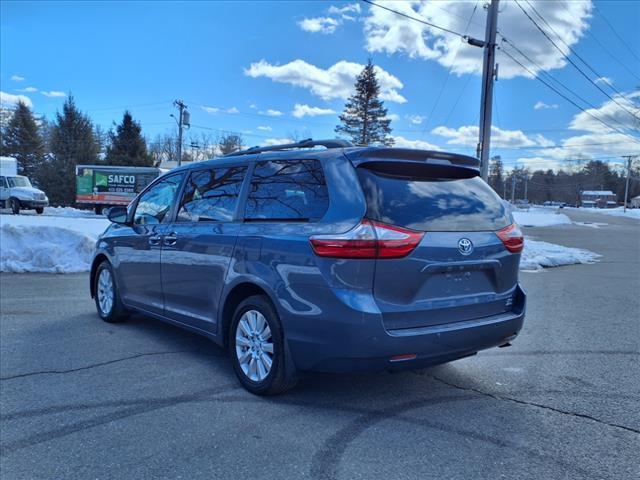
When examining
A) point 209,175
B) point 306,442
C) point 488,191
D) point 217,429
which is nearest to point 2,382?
point 217,429

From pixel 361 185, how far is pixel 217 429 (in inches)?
75.1

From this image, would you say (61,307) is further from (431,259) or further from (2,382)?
(431,259)

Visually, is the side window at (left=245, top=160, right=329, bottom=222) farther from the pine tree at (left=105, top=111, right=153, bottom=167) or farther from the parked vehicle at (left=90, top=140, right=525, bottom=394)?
the pine tree at (left=105, top=111, right=153, bottom=167)

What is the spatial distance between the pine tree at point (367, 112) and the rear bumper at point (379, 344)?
48.8m

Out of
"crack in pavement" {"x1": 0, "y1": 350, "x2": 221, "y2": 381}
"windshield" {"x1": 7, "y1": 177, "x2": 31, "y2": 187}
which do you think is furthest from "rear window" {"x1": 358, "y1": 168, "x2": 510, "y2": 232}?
"windshield" {"x1": 7, "y1": 177, "x2": 31, "y2": 187}

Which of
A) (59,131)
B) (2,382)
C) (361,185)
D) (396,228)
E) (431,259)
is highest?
(59,131)

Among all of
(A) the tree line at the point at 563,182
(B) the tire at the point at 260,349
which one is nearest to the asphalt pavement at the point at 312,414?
(B) the tire at the point at 260,349

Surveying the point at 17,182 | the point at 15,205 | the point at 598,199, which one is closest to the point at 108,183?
the point at 17,182

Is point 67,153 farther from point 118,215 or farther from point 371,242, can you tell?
point 371,242

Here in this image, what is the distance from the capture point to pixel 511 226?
401 centimetres

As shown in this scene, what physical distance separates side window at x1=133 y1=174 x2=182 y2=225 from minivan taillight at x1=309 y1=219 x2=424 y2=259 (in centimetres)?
250

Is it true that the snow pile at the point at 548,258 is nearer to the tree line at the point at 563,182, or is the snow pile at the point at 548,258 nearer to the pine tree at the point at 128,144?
the pine tree at the point at 128,144

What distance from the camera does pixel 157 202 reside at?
547cm

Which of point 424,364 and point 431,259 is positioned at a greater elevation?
point 431,259
